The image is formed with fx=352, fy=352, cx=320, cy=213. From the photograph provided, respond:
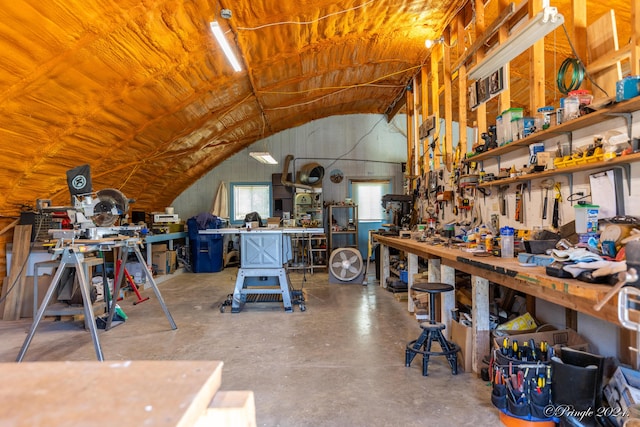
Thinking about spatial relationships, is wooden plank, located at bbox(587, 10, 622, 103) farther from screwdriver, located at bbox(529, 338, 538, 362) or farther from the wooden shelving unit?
the wooden shelving unit

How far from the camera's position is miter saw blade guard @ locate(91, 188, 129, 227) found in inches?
137

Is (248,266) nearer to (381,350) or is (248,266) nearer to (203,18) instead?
(381,350)

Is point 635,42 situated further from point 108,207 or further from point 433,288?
point 108,207

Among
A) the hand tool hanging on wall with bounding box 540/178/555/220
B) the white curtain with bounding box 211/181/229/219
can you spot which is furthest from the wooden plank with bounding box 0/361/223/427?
the white curtain with bounding box 211/181/229/219

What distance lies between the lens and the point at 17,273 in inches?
173

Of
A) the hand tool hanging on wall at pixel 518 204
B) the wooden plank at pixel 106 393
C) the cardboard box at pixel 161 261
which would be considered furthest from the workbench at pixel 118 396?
the cardboard box at pixel 161 261

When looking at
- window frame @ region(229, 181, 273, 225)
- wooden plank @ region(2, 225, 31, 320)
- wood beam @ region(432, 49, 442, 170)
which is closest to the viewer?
wooden plank @ region(2, 225, 31, 320)

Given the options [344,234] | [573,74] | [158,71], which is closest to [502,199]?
[573,74]

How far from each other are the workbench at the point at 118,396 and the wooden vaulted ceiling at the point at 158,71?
319 cm

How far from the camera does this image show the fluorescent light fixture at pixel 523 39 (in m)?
2.07

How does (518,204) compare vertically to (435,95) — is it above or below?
below

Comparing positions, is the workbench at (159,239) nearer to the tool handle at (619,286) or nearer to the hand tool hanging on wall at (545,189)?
the hand tool hanging on wall at (545,189)

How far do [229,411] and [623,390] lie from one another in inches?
82.0

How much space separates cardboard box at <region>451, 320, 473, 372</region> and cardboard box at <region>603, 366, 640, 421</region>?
2.95ft
